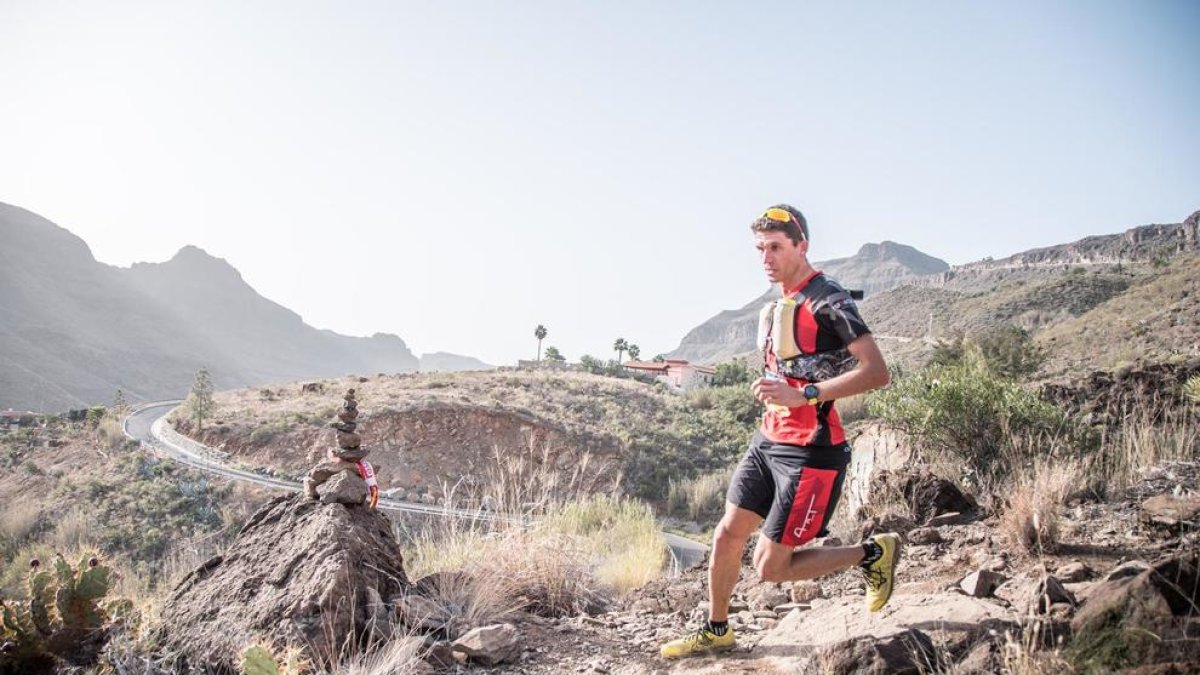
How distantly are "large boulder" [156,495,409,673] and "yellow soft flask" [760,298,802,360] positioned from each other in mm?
2617

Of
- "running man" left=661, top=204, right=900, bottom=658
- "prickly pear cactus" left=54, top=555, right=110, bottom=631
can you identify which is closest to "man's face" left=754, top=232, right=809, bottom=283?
"running man" left=661, top=204, right=900, bottom=658

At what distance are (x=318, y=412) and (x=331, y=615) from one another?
2625 cm

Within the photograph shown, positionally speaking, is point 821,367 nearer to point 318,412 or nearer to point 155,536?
point 155,536

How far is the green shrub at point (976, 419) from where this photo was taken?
6.42m

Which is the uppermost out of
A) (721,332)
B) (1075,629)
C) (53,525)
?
(721,332)

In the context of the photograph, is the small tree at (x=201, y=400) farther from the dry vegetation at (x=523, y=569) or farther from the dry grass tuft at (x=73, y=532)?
the dry vegetation at (x=523, y=569)

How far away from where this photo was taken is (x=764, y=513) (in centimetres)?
327

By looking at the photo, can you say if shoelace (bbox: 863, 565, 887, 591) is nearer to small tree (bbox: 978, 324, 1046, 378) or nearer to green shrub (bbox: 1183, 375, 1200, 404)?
green shrub (bbox: 1183, 375, 1200, 404)

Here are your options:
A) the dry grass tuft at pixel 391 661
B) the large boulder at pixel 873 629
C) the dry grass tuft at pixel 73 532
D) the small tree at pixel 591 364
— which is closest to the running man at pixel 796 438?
the large boulder at pixel 873 629

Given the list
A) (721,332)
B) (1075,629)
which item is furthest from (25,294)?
(1075,629)

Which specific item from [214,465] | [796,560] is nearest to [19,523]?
[214,465]

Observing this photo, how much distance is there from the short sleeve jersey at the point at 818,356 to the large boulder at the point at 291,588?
2474mm

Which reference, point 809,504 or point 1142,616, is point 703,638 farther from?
point 1142,616

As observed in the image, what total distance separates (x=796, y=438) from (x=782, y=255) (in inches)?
36.6
